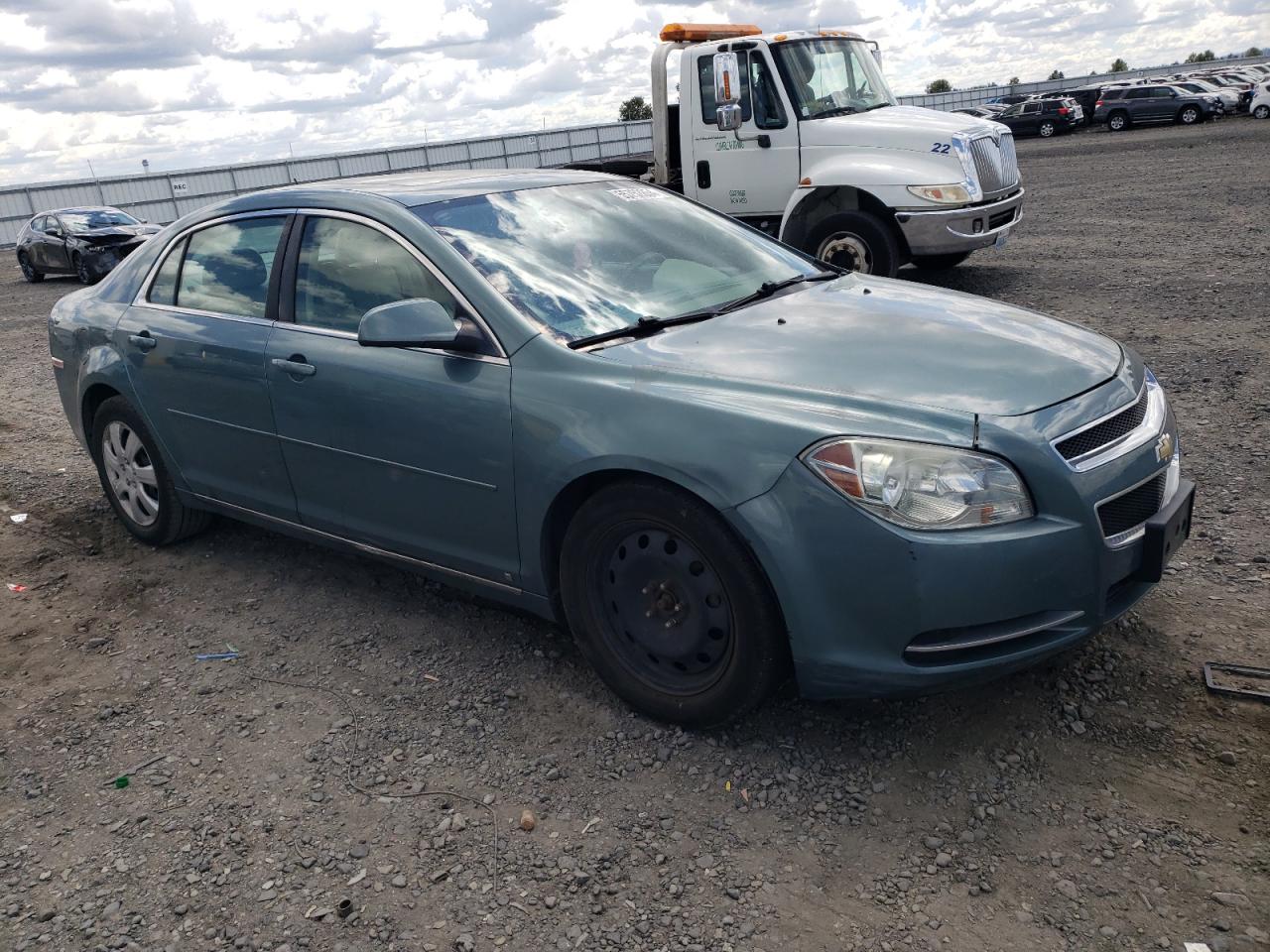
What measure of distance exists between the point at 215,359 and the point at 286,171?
34239 mm

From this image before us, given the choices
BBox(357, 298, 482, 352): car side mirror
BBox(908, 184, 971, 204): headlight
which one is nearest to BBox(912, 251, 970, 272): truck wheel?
BBox(908, 184, 971, 204): headlight

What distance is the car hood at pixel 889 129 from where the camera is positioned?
9.39 meters

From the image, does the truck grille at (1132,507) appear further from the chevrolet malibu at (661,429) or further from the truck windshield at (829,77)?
the truck windshield at (829,77)

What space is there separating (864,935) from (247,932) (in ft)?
4.98

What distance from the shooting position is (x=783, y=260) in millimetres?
4398

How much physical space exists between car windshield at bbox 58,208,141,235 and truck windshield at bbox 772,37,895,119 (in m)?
14.3

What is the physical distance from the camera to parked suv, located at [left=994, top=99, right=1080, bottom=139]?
121 ft

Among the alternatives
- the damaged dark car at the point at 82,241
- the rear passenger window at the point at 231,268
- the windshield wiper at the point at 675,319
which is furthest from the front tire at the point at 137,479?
the damaged dark car at the point at 82,241

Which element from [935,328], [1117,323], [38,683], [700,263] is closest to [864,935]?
[935,328]

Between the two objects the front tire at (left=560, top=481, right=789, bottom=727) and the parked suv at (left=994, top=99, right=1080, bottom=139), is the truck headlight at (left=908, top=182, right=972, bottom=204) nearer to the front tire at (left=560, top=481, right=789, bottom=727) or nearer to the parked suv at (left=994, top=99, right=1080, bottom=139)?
the front tire at (left=560, top=481, right=789, bottom=727)

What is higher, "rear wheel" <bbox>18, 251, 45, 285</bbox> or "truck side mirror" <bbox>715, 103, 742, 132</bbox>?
"truck side mirror" <bbox>715, 103, 742, 132</bbox>

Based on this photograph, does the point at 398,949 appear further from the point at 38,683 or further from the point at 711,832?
the point at 38,683

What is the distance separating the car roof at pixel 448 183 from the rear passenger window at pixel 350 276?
18 cm

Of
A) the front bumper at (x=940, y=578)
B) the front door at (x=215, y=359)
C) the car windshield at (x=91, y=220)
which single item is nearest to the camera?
the front bumper at (x=940, y=578)
